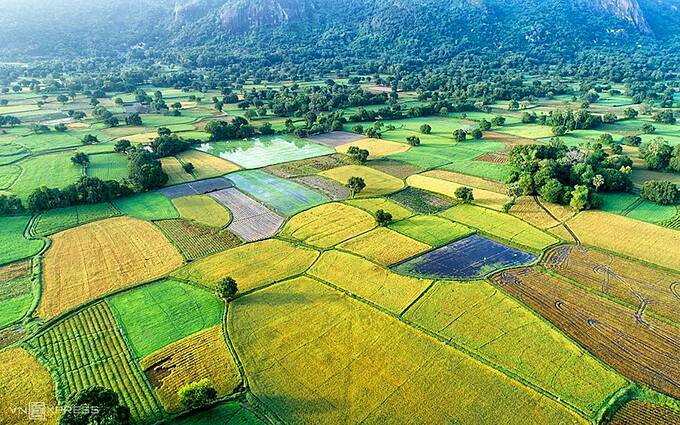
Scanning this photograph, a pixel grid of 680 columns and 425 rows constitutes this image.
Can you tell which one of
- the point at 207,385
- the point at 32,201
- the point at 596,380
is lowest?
the point at 596,380

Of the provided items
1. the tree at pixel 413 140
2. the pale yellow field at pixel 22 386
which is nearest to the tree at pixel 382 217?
the pale yellow field at pixel 22 386

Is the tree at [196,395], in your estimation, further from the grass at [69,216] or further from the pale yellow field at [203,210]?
the grass at [69,216]

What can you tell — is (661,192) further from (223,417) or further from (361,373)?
(223,417)

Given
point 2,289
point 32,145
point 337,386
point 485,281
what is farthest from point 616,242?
point 32,145

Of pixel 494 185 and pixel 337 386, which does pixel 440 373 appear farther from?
pixel 494 185

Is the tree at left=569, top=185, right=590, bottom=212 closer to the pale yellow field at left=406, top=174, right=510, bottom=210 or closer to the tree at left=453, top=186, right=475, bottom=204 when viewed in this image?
the pale yellow field at left=406, top=174, right=510, bottom=210

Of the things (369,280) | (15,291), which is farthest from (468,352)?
(15,291)
